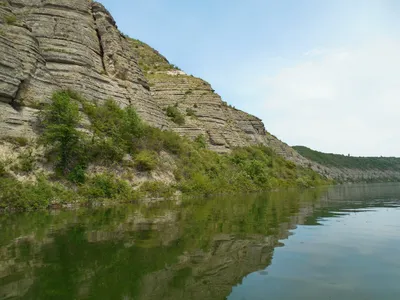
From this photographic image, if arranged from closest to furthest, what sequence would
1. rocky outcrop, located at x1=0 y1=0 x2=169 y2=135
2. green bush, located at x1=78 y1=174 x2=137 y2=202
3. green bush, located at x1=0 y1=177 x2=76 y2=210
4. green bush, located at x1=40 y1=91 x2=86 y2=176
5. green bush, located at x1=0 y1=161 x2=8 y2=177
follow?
green bush, located at x1=0 y1=177 x2=76 y2=210, green bush, located at x1=0 y1=161 x2=8 y2=177, green bush, located at x1=78 y1=174 x2=137 y2=202, green bush, located at x1=40 y1=91 x2=86 y2=176, rocky outcrop, located at x1=0 y1=0 x2=169 y2=135

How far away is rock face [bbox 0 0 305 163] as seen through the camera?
26250mm

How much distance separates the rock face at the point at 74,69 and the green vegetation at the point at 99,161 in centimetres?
210

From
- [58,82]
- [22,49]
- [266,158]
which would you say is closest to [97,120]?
[58,82]

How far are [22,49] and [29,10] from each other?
1272 cm

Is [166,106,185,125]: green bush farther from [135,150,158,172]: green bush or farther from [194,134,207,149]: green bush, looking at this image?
[135,150,158,172]: green bush

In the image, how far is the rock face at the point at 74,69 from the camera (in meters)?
26.2

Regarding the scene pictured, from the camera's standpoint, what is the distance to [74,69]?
3459 cm

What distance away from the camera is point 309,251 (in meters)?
9.30

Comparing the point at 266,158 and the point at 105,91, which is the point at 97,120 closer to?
the point at 105,91

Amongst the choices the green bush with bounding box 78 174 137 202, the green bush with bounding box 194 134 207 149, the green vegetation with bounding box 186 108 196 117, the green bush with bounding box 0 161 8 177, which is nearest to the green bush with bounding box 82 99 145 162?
the green bush with bounding box 78 174 137 202

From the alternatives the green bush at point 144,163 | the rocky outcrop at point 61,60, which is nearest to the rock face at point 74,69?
the rocky outcrop at point 61,60

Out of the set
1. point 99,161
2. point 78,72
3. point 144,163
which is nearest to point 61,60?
point 78,72

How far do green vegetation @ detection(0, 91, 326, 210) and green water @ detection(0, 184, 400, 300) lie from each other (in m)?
8.95

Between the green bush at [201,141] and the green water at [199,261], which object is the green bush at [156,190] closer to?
the green water at [199,261]
